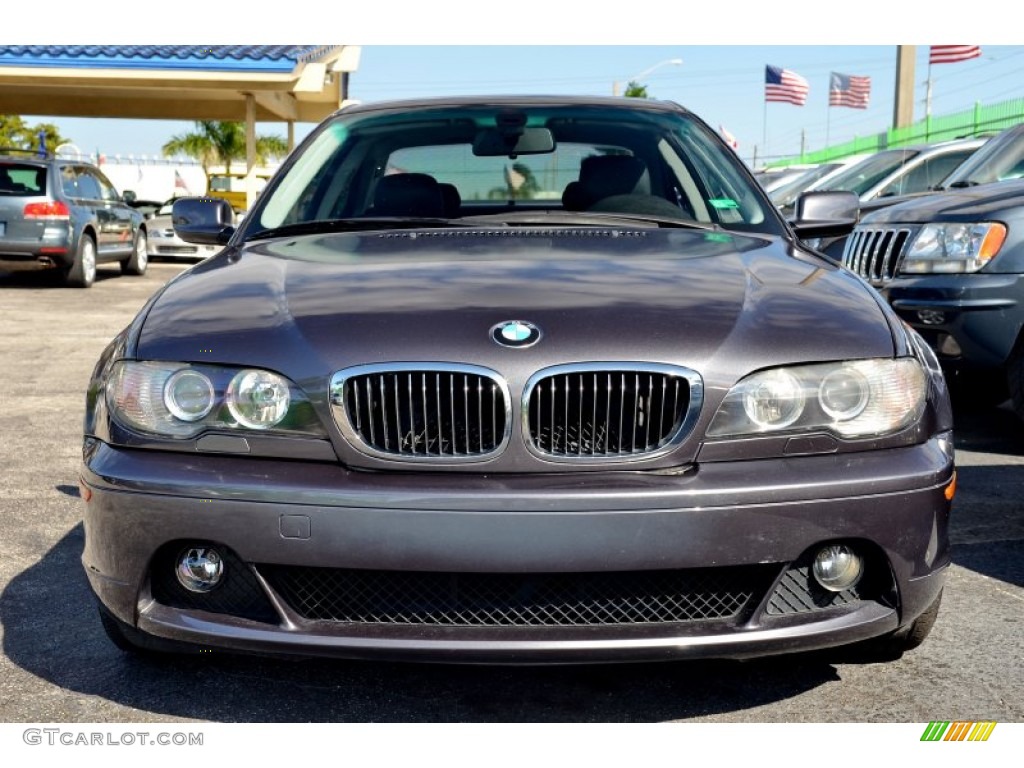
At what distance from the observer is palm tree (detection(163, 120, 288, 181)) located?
51.8 m

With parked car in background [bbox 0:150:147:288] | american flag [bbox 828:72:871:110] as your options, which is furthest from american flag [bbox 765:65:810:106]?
parked car in background [bbox 0:150:147:288]

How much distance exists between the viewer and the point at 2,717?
2822 millimetres

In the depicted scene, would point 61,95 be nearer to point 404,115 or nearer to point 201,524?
point 404,115

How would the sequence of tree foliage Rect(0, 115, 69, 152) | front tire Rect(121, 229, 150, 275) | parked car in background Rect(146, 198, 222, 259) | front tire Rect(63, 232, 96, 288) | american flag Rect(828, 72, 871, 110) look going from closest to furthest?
front tire Rect(63, 232, 96, 288) → front tire Rect(121, 229, 150, 275) → parked car in background Rect(146, 198, 222, 259) → american flag Rect(828, 72, 871, 110) → tree foliage Rect(0, 115, 69, 152)

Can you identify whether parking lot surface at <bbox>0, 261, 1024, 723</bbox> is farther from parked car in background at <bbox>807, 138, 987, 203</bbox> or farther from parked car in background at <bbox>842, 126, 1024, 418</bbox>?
parked car in background at <bbox>807, 138, 987, 203</bbox>

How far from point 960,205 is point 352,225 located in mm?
3579

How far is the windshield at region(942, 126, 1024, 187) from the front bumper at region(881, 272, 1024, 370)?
82.6 inches

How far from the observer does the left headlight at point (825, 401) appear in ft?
8.64

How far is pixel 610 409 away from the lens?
2615mm

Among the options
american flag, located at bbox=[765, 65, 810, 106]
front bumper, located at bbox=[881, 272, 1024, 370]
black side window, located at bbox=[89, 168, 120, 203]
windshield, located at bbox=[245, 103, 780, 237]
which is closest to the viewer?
windshield, located at bbox=[245, 103, 780, 237]

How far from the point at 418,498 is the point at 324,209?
76.6 inches

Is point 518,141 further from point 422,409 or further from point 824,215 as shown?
point 422,409

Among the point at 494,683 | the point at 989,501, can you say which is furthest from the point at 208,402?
the point at 989,501

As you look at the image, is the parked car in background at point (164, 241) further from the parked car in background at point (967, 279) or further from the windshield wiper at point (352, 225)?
the windshield wiper at point (352, 225)
